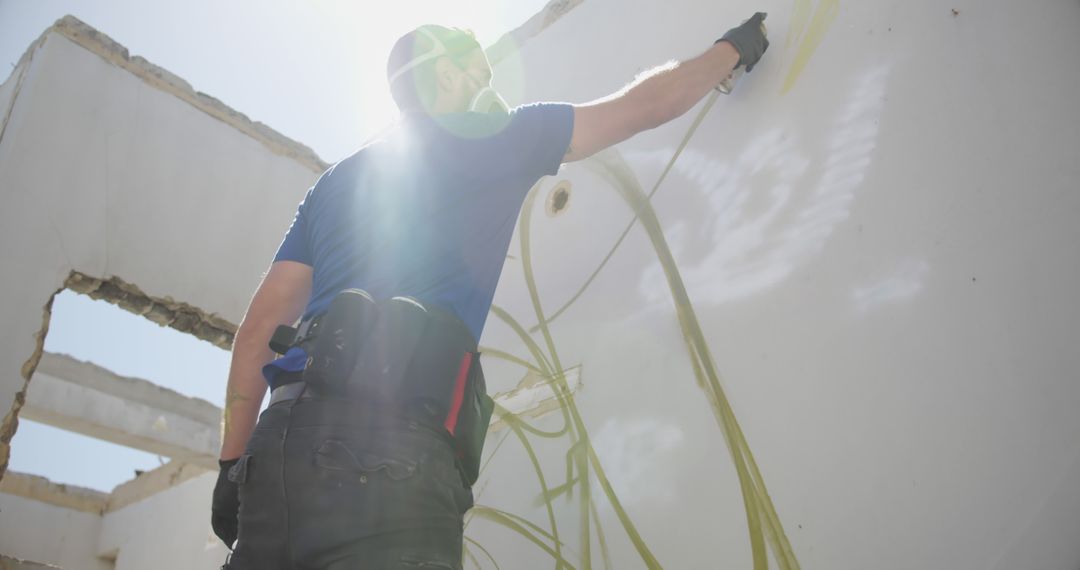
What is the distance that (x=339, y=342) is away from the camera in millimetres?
Result: 1308

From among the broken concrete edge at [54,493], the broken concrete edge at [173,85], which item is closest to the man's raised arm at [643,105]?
the broken concrete edge at [173,85]

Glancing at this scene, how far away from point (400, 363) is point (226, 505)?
0.50 m

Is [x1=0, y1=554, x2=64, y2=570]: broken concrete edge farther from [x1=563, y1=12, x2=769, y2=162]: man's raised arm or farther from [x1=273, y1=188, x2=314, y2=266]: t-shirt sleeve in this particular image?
[x1=563, y1=12, x2=769, y2=162]: man's raised arm

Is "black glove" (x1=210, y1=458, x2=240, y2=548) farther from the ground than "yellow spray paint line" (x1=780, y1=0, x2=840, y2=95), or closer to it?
closer to it

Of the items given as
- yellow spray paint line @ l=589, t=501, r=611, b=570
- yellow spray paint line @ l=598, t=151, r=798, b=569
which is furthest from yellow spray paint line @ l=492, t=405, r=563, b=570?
yellow spray paint line @ l=598, t=151, r=798, b=569

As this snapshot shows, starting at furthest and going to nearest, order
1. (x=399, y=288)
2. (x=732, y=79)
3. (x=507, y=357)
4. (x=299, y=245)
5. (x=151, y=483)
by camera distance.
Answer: (x=151, y=483) < (x=507, y=357) < (x=732, y=79) < (x=299, y=245) < (x=399, y=288)

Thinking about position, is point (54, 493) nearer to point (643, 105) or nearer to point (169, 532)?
point (169, 532)

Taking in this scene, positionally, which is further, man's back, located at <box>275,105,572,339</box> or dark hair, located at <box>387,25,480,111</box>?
dark hair, located at <box>387,25,480,111</box>

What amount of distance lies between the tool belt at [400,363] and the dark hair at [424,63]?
567mm

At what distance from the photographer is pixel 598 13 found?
8.87ft

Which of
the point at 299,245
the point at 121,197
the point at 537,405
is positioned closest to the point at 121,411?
the point at 121,197

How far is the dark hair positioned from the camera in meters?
1.74

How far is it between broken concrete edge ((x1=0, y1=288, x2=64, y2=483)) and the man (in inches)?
92.5

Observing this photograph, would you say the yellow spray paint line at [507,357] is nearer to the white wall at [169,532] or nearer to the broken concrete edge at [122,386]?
the white wall at [169,532]
